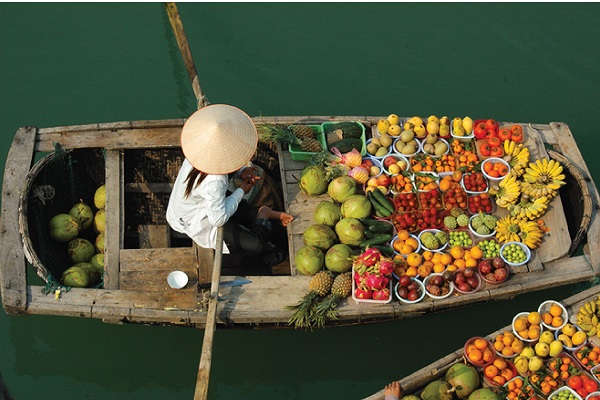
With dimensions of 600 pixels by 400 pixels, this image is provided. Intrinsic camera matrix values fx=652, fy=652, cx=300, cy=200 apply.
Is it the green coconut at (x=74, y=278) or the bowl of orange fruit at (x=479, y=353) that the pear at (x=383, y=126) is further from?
the green coconut at (x=74, y=278)

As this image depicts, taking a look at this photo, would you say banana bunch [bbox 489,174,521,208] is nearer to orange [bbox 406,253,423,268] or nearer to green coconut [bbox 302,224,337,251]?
orange [bbox 406,253,423,268]

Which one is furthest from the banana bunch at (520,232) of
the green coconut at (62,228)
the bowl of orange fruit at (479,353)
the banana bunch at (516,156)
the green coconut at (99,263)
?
the green coconut at (62,228)

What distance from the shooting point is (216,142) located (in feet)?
16.5

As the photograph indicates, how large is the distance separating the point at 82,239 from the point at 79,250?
0.14 m

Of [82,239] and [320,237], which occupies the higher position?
[82,239]

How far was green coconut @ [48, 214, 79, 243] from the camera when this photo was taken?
6180mm

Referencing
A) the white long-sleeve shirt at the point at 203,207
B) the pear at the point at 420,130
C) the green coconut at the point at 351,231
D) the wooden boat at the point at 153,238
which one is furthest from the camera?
the pear at the point at 420,130

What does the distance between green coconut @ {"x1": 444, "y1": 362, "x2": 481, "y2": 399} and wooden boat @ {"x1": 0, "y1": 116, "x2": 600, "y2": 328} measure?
0.54 m

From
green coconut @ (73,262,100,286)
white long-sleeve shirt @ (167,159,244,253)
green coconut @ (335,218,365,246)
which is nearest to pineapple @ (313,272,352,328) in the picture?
green coconut @ (335,218,365,246)

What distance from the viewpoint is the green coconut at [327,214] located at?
591 cm

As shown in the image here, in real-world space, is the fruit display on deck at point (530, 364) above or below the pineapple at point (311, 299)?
below

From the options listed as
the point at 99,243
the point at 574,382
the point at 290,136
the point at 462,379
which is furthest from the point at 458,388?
the point at 99,243

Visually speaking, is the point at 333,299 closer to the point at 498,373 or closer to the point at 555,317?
the point at 498,373

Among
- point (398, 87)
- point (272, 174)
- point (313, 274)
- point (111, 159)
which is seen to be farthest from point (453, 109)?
point (111, 159)
